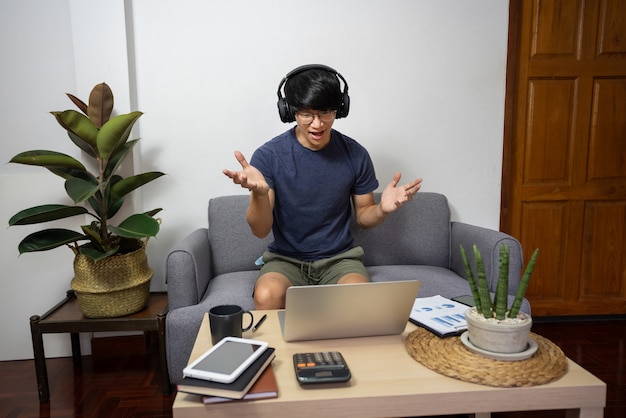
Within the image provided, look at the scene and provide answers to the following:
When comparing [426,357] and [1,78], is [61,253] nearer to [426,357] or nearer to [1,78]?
[1,78]

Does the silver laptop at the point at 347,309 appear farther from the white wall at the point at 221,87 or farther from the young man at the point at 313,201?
the white wall at the point at 221,87

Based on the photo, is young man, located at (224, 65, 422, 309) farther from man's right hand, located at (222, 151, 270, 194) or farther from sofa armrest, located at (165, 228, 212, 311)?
sofa armrest, located at (165, 228, 212, 311)

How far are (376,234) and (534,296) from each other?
3.75 feet

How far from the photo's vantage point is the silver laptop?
3.40 feet

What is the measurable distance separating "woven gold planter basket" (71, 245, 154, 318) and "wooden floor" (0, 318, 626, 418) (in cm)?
34

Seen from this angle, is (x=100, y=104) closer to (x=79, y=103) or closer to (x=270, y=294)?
(x=79, y=103)

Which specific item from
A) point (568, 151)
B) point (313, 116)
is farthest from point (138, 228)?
point (568, 151)

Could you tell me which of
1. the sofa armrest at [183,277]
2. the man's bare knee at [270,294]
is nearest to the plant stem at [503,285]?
the man's bare knee at [270,294]

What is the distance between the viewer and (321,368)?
93 centimetres

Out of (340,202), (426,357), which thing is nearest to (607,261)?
(340,202)

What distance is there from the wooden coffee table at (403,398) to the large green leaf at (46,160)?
1.36 m

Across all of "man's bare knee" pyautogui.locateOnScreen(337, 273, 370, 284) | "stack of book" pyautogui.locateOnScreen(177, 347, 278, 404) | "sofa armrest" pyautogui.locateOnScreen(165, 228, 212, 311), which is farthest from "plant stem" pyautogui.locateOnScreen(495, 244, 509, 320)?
"sofa armrest" pyautogui.locateOnScreen(165, 228, 212, 311)

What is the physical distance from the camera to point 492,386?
35.4 inches

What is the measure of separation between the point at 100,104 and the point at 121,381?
4.19ft
